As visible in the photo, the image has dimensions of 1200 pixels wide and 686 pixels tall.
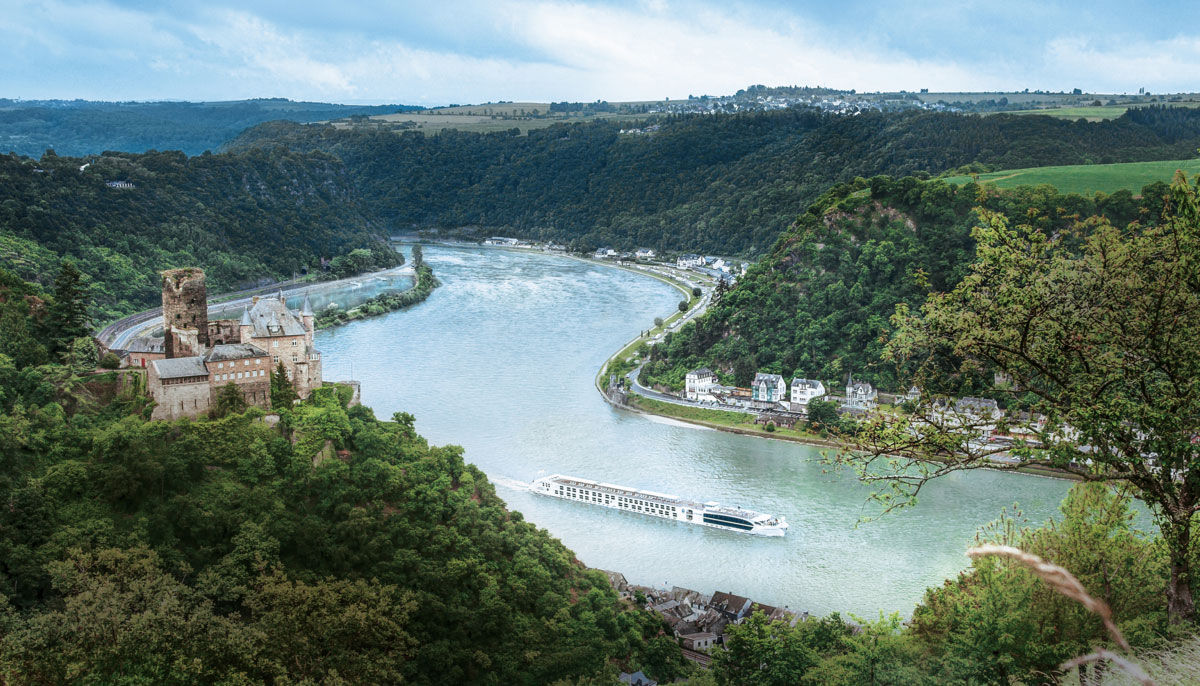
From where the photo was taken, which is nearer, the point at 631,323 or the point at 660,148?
the point at 631,323

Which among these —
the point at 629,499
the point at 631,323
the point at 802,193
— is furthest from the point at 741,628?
the point at 802,193

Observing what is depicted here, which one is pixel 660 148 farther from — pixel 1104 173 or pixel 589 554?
pixel 589 554

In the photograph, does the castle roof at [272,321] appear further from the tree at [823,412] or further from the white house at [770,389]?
the white house at [770,389]

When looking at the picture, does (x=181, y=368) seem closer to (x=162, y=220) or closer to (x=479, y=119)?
(x=162, y=220)

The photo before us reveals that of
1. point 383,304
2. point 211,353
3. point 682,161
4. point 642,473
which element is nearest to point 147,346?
point 211,353

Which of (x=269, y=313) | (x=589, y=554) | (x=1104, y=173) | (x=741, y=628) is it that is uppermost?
(x=1104, y=173)

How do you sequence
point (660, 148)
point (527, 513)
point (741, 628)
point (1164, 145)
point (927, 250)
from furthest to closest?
point (660, 148), point (1164, 145), point (927, 250), point (527, 513), point (741, 628)

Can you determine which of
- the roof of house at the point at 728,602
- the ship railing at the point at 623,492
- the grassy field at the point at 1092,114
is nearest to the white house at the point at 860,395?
the ship railing at the point at 623,492
